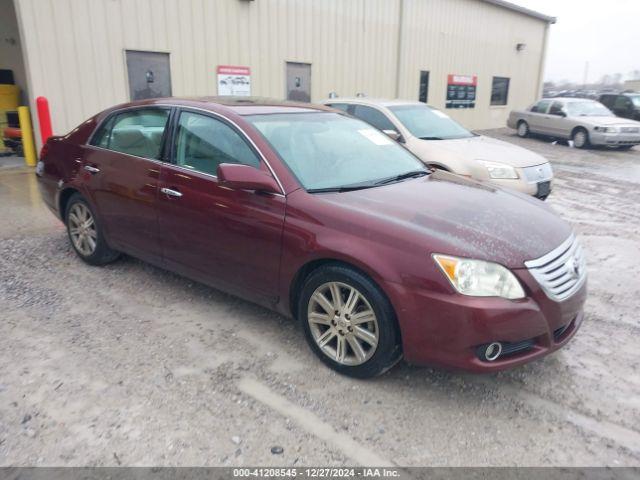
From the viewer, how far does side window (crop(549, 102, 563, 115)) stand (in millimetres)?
16453

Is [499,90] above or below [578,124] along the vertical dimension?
above

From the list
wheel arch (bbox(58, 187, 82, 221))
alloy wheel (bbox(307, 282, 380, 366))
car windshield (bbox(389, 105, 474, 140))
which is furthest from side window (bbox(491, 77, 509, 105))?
alloy wheel (bbox(307, 282, 380, 366))

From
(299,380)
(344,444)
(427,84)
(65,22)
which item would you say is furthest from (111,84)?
(427,84)

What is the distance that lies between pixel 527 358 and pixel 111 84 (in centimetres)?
881

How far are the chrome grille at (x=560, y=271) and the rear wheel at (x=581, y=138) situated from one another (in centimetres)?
1395

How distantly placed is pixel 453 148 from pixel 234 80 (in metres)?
5.93

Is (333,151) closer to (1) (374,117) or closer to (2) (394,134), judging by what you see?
(2) (394,134)

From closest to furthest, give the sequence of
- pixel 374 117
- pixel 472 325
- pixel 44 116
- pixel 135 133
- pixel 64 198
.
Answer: pixel 472 325
pixel 135 133
pixel 64 198
pixel 374 117
pixel 44 116

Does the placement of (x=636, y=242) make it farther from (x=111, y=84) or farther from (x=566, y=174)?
(x=111, y=84)

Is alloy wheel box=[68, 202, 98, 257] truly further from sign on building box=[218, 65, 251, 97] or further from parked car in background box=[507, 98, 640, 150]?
parked car in background box=[507, 98, 640, 150]

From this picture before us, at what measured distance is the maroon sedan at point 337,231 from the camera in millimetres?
2775

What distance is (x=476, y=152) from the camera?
22.9 ft

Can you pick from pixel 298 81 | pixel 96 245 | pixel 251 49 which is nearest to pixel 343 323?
pixel 96 245

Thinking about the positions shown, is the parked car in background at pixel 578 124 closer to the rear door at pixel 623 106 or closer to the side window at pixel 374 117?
the rear door at pixel 623 106
